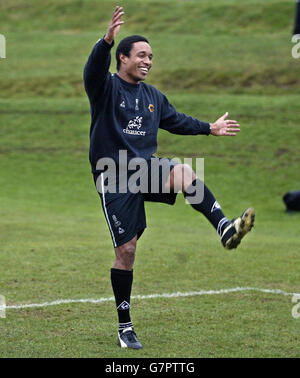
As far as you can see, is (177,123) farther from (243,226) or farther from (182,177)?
(243,226)

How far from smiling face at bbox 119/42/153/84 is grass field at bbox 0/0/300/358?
8.38 feet

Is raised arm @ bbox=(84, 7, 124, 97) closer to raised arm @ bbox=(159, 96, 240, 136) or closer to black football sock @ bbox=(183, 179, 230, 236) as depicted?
raised arm @ bbox=(159, 96, 240, 136)

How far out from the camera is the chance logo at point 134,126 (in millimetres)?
6898

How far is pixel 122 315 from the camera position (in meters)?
7.02

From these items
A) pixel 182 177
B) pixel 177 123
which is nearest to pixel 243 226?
pixel 182 177

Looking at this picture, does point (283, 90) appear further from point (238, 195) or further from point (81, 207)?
point (81, 207)

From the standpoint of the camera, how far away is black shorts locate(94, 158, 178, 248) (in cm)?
685

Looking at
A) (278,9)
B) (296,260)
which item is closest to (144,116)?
(296,260)

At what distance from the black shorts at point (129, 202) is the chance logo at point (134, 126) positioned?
0.30 meters

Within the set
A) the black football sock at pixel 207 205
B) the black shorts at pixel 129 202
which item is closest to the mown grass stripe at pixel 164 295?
the black shorts at pixel 129 202

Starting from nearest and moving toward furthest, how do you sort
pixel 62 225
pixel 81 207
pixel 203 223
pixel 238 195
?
1. pixel 62 225
2. pixel 203 223
3. pixel 81 207
4. pixel 238 195

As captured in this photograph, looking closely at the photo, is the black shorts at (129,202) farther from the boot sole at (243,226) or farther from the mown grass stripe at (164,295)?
the mown grass stripe at (164,295)

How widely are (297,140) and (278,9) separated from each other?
2190 cm

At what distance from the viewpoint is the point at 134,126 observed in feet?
22.7
